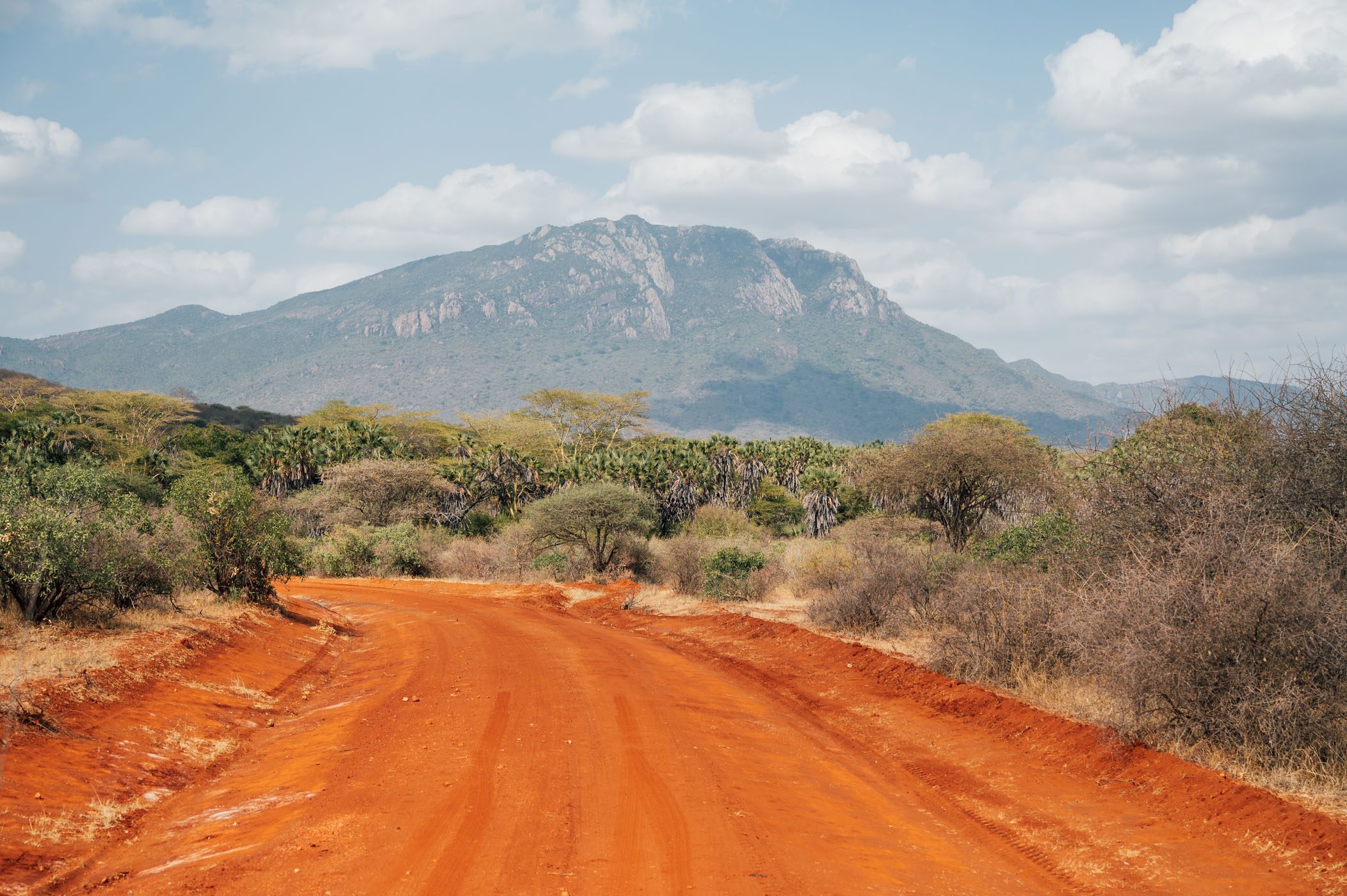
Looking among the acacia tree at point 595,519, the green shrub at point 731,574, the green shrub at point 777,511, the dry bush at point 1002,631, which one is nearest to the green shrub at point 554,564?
the acacia tree at point 595,519

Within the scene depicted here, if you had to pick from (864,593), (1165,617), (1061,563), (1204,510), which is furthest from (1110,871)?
(864,593)

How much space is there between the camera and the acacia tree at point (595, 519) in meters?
33.5

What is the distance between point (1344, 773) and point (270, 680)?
1395cm

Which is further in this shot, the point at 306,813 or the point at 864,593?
the point at 864,593

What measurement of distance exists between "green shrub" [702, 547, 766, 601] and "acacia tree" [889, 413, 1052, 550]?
6.54 meters

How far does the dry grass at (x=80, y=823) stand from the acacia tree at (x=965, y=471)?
2576cm

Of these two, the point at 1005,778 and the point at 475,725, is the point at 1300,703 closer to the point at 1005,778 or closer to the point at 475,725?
the point at 1005,778

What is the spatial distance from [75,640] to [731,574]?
1770cm

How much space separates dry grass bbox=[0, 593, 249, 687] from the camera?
10.3 meters

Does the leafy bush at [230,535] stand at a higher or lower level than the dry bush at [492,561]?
higher

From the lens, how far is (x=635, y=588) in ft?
94.0

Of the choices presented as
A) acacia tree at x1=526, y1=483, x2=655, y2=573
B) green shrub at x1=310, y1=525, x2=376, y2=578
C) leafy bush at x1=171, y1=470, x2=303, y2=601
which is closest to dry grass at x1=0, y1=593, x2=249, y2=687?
leafy bush at x1=171, y1=470, x2=303, y2=601

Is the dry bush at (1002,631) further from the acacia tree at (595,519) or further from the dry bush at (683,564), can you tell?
the acacia tree at (595,519)

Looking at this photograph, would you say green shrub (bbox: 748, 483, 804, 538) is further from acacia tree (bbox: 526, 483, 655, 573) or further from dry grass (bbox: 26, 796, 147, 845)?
dry grass (bbox: 26, 796, 147, 845)
